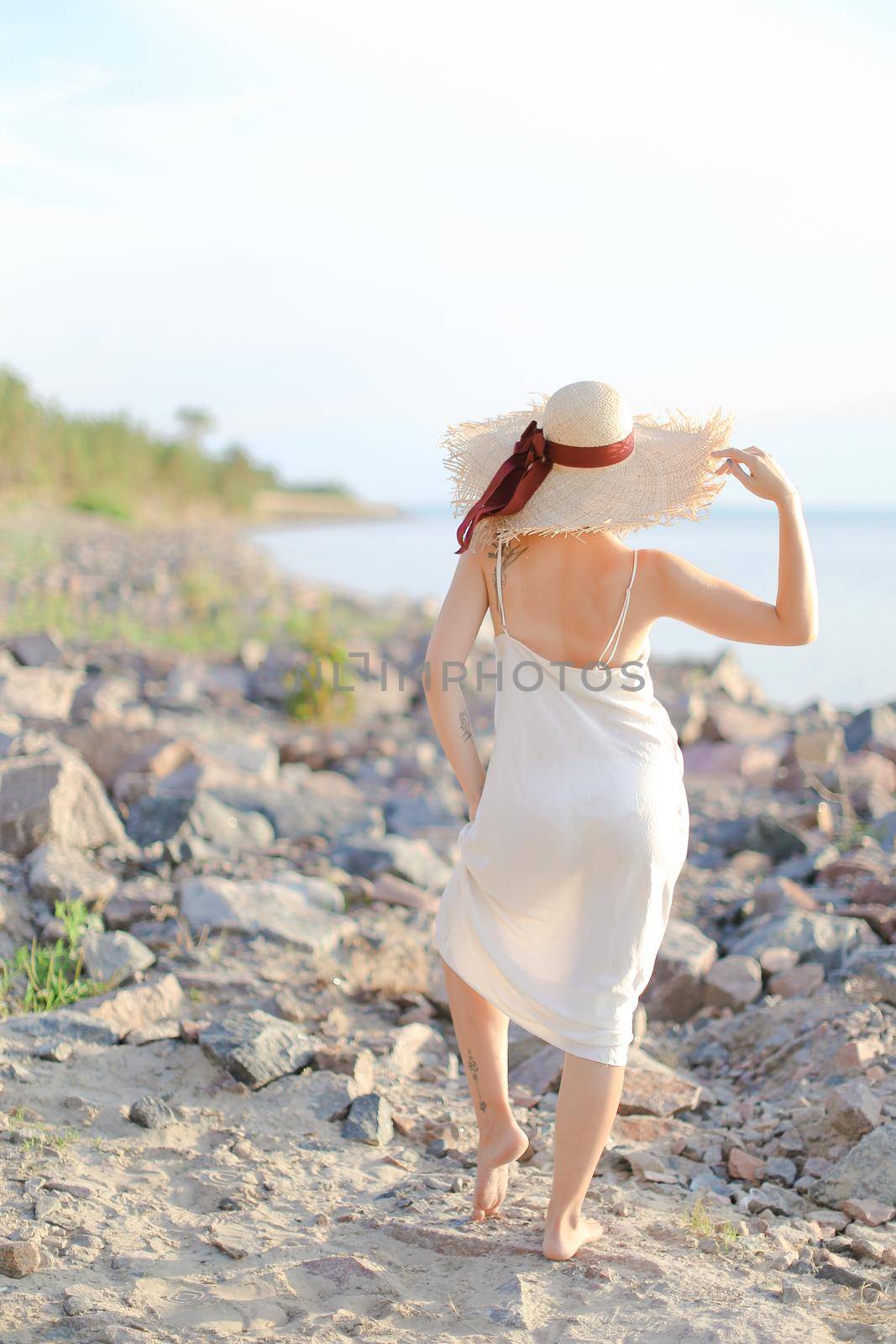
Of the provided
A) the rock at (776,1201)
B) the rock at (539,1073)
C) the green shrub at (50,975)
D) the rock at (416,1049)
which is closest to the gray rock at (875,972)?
the rock at (776,1201)

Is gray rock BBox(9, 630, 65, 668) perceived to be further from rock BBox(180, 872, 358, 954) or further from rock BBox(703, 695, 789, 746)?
rock BBox(703, 695, 789, 746)

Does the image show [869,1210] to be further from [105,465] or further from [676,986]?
[105,465]

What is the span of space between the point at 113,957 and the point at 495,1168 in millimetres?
1643

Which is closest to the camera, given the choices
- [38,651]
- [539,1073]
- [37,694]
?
[539,1073]

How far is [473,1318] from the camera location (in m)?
2.38

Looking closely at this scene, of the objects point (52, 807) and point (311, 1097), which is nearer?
point (311, 1097)

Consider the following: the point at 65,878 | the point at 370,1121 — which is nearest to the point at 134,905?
the point at 65,878

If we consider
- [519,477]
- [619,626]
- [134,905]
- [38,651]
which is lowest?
[134,905]

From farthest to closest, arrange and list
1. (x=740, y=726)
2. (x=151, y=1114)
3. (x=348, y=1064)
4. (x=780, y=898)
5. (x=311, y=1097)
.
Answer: (x=740, y=726)
(x=780, y=898)
(x=348, y=1064)
(x=311, y=1097)
(x=151, y=1114)

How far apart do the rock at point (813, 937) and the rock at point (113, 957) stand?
2.17m

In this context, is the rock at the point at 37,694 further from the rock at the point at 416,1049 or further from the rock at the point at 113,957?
the rock at the point at 416,1049

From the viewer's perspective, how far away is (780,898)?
491 centimetres

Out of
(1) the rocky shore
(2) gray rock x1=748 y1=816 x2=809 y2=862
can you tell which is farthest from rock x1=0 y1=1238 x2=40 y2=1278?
(2) gray rock x1=748 y1=816 x2=809 y2=862

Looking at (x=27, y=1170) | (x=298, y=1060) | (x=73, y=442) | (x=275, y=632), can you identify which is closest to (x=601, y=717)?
(x=298, y=1060)
